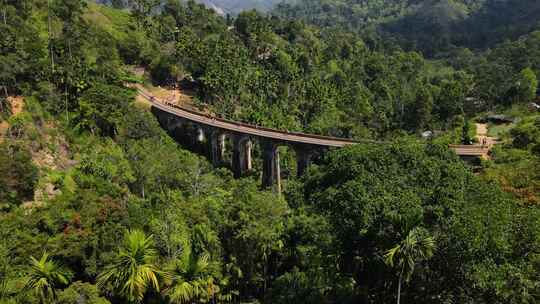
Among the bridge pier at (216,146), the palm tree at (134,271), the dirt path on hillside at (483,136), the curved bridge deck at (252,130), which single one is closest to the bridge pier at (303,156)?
the curved bridge deck at (252,130)

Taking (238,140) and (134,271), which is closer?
(134,271)

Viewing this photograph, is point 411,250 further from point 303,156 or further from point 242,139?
point 242,139

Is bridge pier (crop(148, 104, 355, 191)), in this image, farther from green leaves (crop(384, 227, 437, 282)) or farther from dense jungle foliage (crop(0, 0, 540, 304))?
A: green leaves (crop(384, 227, 437, 282))

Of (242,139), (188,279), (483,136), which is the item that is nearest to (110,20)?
(242,139)

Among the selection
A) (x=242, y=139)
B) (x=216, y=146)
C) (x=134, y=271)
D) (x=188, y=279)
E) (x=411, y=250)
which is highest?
(x=411, y=250)

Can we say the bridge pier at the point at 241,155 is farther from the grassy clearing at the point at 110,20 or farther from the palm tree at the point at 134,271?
the grassy clearing at the point at 110,20

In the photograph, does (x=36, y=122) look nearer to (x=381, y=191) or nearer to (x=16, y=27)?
(x=16, y=27)
